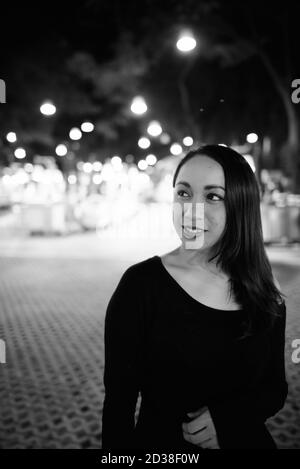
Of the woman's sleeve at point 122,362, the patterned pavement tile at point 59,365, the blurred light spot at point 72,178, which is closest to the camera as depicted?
the woman's sleeve at point 122,362

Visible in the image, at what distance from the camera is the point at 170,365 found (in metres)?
1.32

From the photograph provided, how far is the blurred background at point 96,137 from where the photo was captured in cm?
346

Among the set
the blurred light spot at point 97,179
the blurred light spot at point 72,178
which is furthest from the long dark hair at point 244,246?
the blurred light spot at point 72,178

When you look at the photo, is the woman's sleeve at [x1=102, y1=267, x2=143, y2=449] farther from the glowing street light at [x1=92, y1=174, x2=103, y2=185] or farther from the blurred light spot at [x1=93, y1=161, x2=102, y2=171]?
the blurred light spot at [x1=93, y1=161, x2=102, y2=171]

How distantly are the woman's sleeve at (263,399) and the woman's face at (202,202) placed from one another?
15.9 inches

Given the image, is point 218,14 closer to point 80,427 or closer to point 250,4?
point 250,4

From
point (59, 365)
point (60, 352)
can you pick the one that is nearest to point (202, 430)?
point (59, 365)

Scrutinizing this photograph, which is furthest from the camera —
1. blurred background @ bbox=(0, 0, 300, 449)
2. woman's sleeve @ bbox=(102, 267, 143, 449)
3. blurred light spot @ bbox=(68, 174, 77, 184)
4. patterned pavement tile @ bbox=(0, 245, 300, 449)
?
blurred light spot @ bbox=(68, 174, 77, 184)

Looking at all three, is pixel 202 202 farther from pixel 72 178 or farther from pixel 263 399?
pixel 72 178

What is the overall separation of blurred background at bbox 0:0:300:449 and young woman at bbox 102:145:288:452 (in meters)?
0.74

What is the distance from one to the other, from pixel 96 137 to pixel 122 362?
86.3 ft

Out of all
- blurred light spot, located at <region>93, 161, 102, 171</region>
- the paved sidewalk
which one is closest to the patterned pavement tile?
the paved sidewalk

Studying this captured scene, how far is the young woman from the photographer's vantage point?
1307 millimetres

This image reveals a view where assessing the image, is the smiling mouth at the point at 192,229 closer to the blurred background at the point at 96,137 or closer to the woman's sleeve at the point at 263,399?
the woman's sleeve at the point at 263,399
